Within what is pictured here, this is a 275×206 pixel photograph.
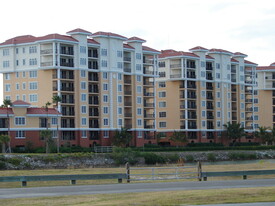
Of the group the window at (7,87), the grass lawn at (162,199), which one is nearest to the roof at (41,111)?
the window at (7,87)

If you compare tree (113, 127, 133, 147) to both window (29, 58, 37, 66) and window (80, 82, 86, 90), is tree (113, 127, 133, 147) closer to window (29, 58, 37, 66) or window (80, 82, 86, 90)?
window (80, 82, 86, 90)

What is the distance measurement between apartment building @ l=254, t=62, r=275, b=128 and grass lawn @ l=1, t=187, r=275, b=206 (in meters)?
146

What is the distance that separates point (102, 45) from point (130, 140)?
66.2ft

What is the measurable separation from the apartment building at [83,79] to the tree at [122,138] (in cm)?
262

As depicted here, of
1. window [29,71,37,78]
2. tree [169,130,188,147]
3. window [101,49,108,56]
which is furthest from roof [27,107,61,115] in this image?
tree [169,130,188,147]

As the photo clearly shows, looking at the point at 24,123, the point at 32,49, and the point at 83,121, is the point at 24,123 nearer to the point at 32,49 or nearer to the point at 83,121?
the point at 83,121

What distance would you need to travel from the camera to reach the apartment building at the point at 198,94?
14725 cm

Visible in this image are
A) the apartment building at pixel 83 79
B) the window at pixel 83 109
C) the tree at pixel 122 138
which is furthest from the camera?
the window at pixel 83 109

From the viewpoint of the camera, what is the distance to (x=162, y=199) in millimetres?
30922

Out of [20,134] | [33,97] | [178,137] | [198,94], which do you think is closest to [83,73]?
[33,97]

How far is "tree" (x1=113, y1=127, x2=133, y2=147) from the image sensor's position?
12231cm

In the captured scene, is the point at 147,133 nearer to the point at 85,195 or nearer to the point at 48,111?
the point at 48,111

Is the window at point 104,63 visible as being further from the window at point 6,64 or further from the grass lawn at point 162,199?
the grass lawn at point 162,199

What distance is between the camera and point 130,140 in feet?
407
